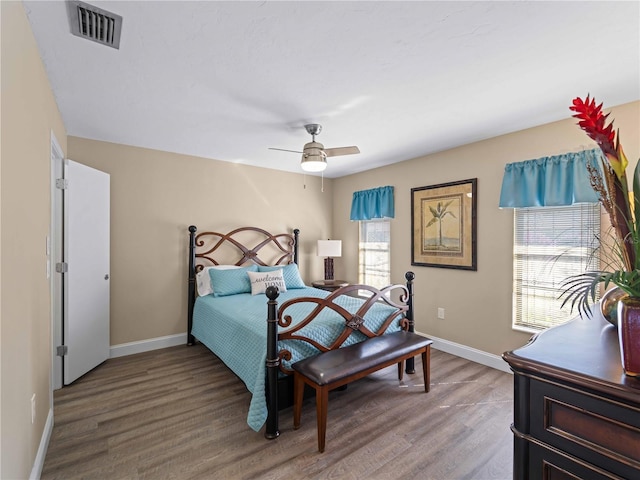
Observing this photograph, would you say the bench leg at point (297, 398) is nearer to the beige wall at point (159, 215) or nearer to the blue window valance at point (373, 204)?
the beige wall at point (159, 215)

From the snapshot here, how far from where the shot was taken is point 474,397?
2717mm

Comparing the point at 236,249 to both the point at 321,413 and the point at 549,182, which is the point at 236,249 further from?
the point at 549,182

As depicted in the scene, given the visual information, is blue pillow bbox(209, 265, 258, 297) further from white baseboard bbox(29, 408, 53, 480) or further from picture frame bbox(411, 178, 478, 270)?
picture frame bbox(411, 178, 478, 270)

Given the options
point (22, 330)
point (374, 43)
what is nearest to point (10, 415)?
point (22, 330)

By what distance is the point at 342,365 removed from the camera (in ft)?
7.22

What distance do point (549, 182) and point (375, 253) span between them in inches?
98.1

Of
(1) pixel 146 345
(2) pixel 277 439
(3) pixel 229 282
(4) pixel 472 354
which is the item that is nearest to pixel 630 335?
(2) pixel 277 439

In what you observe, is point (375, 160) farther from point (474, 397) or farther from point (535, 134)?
point (474, 397)

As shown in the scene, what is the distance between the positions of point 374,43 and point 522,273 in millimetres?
2705

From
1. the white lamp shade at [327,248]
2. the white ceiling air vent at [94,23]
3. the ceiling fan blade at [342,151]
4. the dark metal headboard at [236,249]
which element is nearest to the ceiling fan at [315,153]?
the ceiling fan blade at [342,151]

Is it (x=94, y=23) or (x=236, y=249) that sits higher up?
(x=94, y=23)

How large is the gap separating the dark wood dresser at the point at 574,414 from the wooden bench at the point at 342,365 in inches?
47.5

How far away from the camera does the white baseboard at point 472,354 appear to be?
128 inches

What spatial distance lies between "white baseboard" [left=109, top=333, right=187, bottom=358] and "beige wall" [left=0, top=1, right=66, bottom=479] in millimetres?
1497
